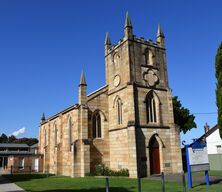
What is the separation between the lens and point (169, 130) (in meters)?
27.5

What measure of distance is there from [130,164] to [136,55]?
37.2ft

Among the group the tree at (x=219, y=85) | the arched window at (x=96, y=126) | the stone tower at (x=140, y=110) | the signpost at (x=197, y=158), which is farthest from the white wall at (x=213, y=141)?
the signpost at (x=197, y=158)

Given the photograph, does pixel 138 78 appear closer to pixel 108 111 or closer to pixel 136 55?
pixel 136 55

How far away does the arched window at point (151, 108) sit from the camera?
26938mm

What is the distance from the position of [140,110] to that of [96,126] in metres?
5.28

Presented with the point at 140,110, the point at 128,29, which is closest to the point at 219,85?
the point at 140,110

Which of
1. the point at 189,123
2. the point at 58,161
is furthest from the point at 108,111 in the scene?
the point at 189,123

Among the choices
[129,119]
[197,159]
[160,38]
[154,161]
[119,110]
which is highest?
[160,38]

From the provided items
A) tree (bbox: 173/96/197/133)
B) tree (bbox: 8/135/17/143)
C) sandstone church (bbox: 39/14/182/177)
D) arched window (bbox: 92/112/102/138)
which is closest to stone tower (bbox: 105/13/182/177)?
sandstone church (bbox: 39/14/182/177)

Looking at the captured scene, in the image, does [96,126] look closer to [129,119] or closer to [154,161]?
[129,119]

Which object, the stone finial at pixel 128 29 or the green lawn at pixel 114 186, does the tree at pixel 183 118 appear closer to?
the stone finial at pixel 128 29

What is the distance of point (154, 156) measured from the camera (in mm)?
26047

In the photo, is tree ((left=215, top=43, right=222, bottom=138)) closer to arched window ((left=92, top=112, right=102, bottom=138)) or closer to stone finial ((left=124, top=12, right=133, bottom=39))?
stone finial ((left=124, top=12, right=133, bottom=39))

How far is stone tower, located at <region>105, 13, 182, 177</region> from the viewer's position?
2500 cm
